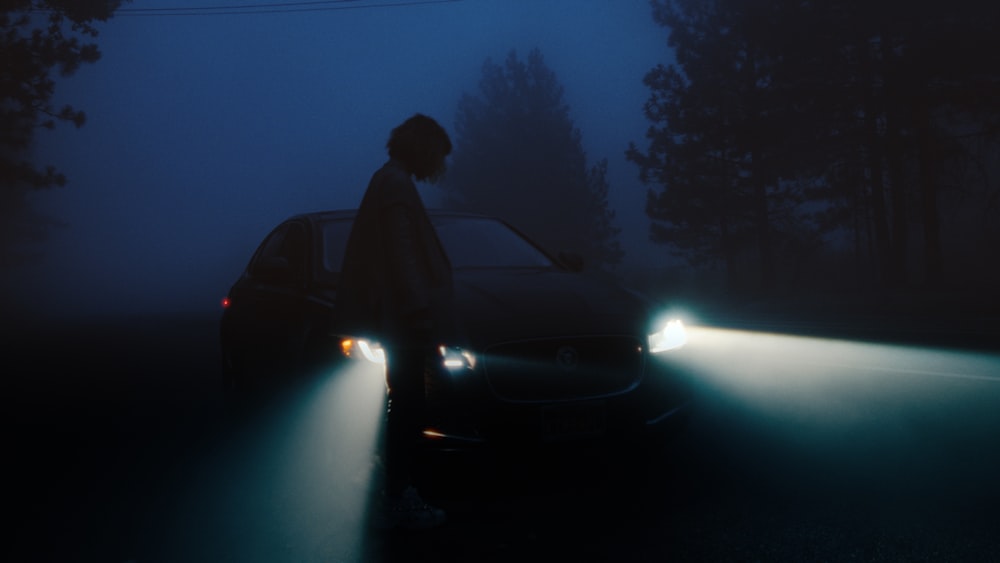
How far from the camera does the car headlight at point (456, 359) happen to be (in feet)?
14.2

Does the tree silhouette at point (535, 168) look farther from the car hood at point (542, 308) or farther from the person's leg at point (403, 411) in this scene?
the person's leg at point (403, 411)

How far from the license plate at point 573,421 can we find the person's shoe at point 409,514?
0.64 m

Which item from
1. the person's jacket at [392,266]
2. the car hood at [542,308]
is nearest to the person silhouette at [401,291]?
the person's jacket at [392,266]

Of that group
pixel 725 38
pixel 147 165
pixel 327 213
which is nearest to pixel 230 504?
pixel 327 213

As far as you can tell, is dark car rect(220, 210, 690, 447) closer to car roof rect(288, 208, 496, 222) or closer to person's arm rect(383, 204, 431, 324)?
person's arm rect(383, 204, 431, 324)

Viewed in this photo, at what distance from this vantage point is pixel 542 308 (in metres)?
4.80

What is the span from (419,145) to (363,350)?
1.07 m

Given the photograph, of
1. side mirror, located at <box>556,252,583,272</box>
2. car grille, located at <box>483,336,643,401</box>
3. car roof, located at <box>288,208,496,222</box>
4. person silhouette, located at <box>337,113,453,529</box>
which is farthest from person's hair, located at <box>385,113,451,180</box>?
car roof, located at <box>288,208,496,222</box>

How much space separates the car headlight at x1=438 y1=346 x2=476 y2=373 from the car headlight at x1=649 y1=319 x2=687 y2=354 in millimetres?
1030

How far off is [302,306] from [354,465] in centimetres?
118

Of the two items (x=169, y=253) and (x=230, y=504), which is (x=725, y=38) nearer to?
(x=230, y=504)

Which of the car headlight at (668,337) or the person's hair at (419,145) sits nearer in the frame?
the person's hair at (419,145)

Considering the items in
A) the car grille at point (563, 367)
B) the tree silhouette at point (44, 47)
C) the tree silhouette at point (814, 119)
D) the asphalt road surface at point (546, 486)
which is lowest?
the asphalt road surface at point (546, 486)

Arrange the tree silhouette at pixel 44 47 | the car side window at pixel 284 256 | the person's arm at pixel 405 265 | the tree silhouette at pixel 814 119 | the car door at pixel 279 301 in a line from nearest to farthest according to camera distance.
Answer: the person's arm at pixel 405 265 < the car door at pixel 279 301 < the car side window at pixel 284 256 < the tree silhouette at pixel 814 119 < the tree silhouette at pixel 44 47
